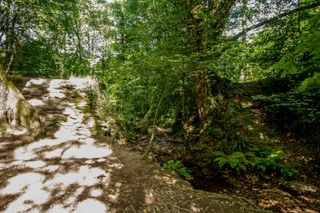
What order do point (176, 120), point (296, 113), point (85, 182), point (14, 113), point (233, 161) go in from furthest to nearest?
point (176, 120) < point (296, 113) < point (233, 161) < point (14, 113) < point (85, 182)

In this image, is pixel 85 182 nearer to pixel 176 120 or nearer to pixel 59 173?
pixel 59 173

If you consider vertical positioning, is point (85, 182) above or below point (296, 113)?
below

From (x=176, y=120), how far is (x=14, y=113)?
627cm

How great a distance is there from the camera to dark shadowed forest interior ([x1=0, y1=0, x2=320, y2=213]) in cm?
382

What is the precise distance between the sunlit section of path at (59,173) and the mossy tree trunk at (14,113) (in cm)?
37

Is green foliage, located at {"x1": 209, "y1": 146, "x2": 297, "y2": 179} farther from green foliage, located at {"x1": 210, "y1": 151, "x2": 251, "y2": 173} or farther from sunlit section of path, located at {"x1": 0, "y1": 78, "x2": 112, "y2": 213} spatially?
sunlit section of path, located at {"x1": 0, "y1": 78, "x2": 112, "y2": 213}

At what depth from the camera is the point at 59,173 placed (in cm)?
402

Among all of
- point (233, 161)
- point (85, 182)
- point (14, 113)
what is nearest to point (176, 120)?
point (233, 161)

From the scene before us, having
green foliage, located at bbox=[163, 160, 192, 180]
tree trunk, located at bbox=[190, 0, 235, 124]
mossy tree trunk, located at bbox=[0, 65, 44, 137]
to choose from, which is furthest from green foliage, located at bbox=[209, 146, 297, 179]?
mossy tree trunk, located at bbox=[0, 65, 44, 137]

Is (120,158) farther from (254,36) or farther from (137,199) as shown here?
(254,36)

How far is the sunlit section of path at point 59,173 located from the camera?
3.33m

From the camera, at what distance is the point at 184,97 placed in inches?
297

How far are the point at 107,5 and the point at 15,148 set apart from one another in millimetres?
16305

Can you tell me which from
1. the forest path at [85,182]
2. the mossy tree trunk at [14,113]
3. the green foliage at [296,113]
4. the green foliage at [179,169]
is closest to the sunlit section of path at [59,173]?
the forest path at [85,182]
